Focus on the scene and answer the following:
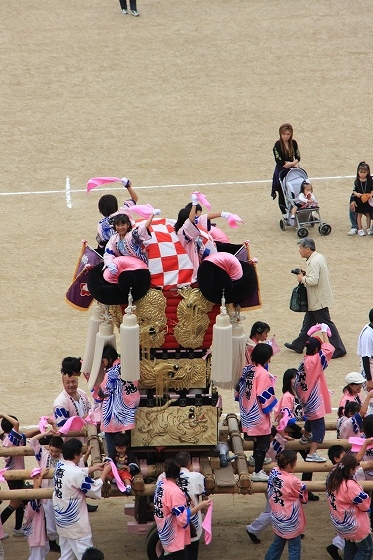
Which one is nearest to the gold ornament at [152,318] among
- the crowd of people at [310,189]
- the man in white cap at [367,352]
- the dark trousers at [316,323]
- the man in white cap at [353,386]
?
the man in white cap at [353,386]

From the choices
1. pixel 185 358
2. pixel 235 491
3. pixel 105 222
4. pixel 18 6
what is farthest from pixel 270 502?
pixel 18 6

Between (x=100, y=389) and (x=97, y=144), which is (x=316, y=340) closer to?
(x=100, y=389)

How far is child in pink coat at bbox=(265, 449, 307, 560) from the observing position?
323 inches

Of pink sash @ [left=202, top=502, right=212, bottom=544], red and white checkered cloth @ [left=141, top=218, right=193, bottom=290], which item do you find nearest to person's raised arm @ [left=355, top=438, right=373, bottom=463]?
pink sash @ [left=202, top=502, right=212, bottom=544]

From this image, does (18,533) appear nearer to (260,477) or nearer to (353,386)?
(260,477)

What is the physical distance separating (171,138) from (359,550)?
42.0 feet

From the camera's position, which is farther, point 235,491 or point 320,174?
point 320,174

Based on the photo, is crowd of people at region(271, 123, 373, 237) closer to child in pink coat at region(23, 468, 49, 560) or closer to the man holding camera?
the man holding camera

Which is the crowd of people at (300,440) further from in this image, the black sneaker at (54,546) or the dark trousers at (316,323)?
the dark trousers at (316,323)

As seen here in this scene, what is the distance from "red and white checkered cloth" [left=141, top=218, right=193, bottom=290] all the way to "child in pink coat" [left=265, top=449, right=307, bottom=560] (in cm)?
161

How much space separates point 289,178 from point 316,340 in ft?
24.2

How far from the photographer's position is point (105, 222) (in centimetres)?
920

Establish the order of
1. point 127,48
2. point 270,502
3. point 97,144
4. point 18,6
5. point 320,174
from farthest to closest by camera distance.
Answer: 1. point 18,6
2. point 127,48
3. point 97,144
4. point 320,174
5. point 270,502

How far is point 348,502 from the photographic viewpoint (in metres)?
8.09
